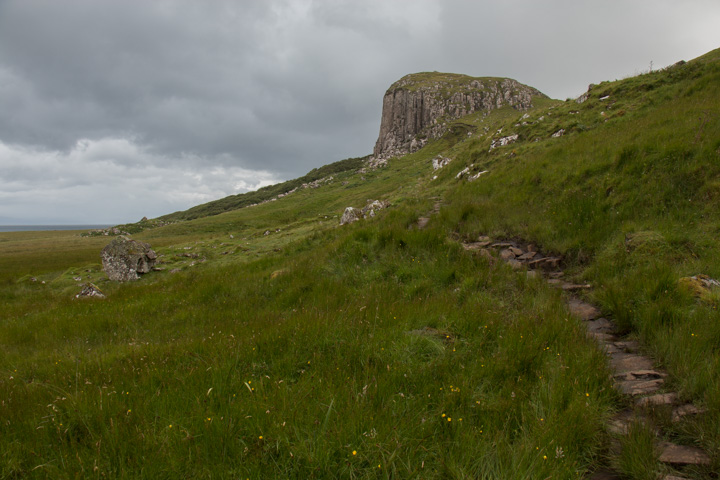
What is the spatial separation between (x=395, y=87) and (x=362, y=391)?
153 m

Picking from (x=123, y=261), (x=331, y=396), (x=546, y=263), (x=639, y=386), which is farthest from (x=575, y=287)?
(x=123, y=261)

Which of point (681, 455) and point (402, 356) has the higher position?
point (402, 356)

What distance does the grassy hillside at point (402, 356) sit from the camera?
2.19m

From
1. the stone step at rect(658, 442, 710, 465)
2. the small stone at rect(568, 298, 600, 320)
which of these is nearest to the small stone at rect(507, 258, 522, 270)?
the small stone at rect(568, 298, 600, 320)

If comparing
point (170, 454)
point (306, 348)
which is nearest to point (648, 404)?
point (306, 348)

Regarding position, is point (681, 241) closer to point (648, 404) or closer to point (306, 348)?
point (648, 404)

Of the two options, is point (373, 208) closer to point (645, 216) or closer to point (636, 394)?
point (645, 216)

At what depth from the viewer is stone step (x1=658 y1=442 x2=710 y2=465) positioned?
2.11 meters

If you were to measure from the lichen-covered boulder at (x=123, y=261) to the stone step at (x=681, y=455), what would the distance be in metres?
20.2

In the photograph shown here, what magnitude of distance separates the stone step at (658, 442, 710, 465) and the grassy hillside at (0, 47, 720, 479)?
6 cm

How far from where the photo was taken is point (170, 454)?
2113mm

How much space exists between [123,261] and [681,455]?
21.3m

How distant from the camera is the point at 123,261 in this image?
655 inches

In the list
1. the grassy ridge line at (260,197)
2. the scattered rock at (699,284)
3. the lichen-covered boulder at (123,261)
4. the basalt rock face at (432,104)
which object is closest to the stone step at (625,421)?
the scattered rock at (699,284)
